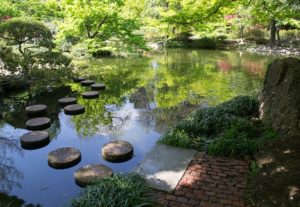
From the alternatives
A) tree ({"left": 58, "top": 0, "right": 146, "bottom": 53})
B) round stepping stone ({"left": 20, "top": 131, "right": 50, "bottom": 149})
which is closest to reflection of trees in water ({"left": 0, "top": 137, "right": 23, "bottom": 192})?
round stepping stone ({"left": 20, "top": 131, "right": 50, "bottom": 149})

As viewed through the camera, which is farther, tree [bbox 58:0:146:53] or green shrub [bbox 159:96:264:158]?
tree [bbox 58:0:146:53]

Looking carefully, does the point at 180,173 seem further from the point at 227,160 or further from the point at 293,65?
the point at 293,65

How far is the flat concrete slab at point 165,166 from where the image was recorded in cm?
401

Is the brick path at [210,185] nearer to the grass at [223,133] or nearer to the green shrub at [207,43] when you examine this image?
the grass at [223,133]

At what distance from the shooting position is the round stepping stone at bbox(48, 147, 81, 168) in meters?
5.00

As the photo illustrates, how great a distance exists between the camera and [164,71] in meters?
13.9

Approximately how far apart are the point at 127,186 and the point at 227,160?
1.89 meters

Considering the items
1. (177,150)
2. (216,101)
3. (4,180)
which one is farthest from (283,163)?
(216,101)

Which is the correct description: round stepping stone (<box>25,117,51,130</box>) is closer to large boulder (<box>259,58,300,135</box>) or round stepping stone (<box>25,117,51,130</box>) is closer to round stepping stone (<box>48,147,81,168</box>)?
round stepping stone (<box>48,147,81,168</box>)

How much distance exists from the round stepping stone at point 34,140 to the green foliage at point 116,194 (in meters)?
2.54

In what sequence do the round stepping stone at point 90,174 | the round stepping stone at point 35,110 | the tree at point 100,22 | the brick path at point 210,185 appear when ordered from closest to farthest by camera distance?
the brick path at point 210,185
the round stepping stone at point 90,174
the round stepping stone at point 35,110
the tree at point 100,22

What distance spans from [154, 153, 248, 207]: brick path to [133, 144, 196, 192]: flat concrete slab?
0.10m

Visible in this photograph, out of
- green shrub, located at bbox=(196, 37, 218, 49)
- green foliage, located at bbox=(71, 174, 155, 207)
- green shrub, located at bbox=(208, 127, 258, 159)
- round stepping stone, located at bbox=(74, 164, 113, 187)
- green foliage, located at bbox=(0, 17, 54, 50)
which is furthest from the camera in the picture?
green shrub, located at bbox=(196, 37, 218, 49)

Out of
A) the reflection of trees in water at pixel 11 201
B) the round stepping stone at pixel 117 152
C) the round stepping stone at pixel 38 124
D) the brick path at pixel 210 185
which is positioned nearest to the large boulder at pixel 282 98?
the brick path at pixel 210 185
